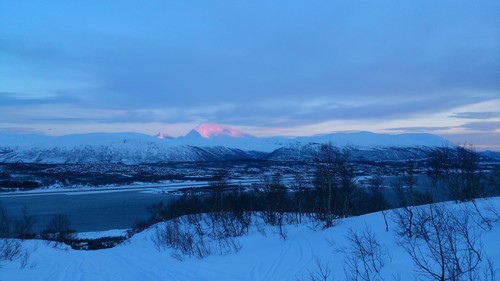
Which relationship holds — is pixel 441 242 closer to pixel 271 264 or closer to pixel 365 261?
pixel 365 261

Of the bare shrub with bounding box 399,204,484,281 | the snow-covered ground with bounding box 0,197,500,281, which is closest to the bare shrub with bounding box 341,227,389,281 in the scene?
the snow-covered ground with bounding box 0,197,500,281

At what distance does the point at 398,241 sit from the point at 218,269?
21.6ft

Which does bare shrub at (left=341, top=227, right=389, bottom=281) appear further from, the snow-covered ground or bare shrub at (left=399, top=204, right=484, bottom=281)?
bare shrub at (left=399, top=204, right=484, bottom=281)

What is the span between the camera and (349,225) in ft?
61.8

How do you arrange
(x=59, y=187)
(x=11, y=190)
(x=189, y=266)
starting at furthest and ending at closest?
(x=59, y=187)
(x=11, y=190)
(x=189, y=266)

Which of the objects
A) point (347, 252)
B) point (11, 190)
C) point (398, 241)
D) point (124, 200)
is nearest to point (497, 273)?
point (398, 241)

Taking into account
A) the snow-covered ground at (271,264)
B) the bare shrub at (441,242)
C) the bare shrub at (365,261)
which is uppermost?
the bare shrub at (441,242)

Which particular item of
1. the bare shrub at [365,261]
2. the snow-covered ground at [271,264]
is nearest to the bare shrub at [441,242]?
the snow-covered ground at [271,264]

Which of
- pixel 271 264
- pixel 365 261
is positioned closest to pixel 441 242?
pixel 365 261

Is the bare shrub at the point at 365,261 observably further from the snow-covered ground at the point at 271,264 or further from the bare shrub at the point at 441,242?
the bare shrub at the point at 441,242

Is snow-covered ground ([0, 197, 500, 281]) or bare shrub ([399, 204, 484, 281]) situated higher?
bare shrub ([399, 204, 484, 281])

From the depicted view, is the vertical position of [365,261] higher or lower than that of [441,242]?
lower

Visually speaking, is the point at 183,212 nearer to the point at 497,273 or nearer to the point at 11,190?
the point at 497,273

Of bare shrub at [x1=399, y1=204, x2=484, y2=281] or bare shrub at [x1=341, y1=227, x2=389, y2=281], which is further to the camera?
bare shrub at [x1=341, y1=227, x2=389, y2=281]
